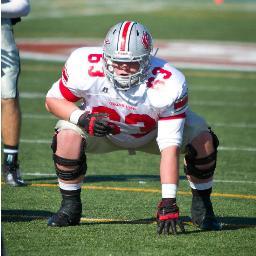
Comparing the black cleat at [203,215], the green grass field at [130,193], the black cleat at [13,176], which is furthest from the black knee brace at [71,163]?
the black cleat at [13,176]

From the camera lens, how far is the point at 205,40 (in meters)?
22.5

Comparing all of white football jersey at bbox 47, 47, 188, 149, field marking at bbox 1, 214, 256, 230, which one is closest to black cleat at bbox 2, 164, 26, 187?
field marking at bbox 1, 214, 256, 230

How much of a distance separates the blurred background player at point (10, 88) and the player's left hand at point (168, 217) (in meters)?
2.11

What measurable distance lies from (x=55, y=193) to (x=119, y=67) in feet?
5.64

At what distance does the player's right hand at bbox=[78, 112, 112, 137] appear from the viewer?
5.98 m

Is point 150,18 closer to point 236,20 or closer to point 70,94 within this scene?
point 236,20

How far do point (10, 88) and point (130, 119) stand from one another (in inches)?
80.3

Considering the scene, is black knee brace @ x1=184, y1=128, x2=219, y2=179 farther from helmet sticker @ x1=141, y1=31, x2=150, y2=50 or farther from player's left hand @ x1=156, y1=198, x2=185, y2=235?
helmet sticker @ x1=141, y1=31, x2=150, y2=50

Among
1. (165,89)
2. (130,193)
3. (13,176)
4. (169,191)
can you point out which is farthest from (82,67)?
(13,176)

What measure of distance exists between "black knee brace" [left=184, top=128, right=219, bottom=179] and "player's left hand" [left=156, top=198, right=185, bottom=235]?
41cm

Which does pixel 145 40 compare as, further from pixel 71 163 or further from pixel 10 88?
pixel 10 88

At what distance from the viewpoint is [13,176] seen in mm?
7793

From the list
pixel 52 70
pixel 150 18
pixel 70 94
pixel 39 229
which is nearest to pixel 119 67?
pixel 70 94

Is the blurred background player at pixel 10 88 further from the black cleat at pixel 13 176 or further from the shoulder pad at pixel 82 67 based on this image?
the shoulder pad at pixel 82 67
